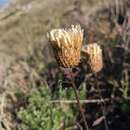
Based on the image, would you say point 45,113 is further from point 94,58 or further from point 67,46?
point 67,46

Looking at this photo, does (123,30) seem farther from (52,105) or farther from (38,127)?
(38,127)

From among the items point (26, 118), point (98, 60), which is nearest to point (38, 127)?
point (26, 118)

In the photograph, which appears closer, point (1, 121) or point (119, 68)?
point (1, 121)

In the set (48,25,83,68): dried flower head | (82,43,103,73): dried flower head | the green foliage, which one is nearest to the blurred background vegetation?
the green foliage

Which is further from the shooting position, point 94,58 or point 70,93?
point 70,93

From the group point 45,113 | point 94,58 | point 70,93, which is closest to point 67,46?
point 94,58

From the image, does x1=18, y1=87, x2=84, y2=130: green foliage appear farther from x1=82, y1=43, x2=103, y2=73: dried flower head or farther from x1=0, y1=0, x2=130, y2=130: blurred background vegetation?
x1=82, y1=43, x2=103, y2=73: dried flower head

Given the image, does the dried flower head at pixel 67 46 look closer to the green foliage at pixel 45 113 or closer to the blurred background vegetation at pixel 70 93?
the blurred background vegetation at pixel 70 93
